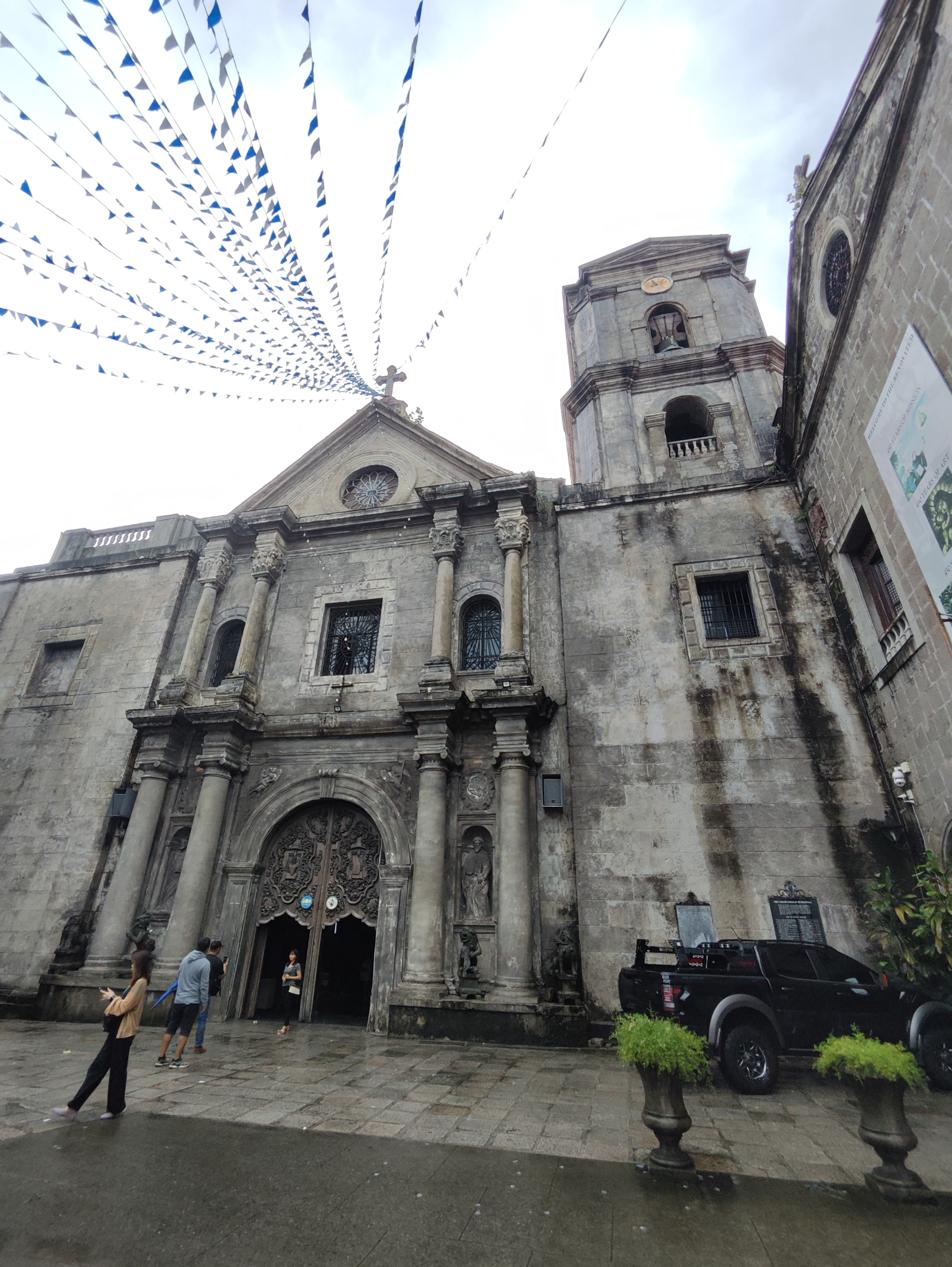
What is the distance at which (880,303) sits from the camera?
29.8 feet

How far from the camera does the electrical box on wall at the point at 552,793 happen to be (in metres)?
11.5

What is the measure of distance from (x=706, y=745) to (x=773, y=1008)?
15.6 ft

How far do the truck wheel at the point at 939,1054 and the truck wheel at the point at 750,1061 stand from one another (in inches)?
69.9

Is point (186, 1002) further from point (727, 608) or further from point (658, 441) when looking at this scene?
point (658, 441)

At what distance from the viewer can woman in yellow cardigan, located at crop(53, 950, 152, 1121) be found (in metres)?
5.41

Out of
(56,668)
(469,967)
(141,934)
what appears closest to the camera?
(469,967)

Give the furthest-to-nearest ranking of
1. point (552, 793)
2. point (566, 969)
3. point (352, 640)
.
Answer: point (352, 640), point (552, 793), point (566, 969)

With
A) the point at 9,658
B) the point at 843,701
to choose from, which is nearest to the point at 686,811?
the point at 843,701

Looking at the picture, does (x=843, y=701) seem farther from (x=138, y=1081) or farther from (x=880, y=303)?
(x=138, y=1081)

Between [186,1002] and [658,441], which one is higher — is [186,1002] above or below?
below

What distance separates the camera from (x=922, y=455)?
8117 mm

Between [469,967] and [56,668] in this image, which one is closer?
[469,967]

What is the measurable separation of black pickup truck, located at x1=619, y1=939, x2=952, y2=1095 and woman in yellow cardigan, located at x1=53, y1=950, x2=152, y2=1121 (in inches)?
211

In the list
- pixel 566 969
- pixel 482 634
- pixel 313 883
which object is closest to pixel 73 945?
pixel 313 883
